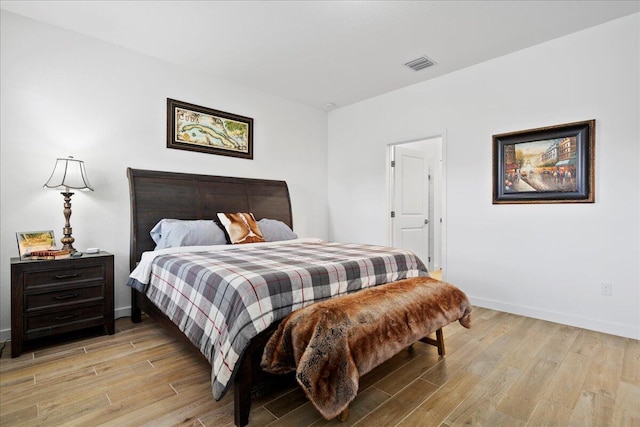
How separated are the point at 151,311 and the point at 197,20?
8.33ft

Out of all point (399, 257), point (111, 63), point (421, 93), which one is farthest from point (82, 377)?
point (421, 93)

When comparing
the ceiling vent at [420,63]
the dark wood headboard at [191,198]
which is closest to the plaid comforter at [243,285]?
the dark wood headboard at [191,198]

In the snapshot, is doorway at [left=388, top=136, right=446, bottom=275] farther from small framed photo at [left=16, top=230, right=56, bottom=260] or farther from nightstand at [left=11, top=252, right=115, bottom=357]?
small framed photo at [left=16, top=230, right=56, bottom=260]

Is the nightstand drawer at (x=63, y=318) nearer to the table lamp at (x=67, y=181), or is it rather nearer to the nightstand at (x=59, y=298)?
the nightstand at (x=59, y=298)

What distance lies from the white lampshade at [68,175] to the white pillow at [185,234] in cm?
70

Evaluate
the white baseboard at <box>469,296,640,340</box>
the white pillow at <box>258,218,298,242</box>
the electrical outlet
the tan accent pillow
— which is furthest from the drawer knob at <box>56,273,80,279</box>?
the electrical outlet

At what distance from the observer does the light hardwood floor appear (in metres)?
1.65

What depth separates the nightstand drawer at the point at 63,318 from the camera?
2414mm

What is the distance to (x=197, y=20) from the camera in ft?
9.16

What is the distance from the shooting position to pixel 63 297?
255 centimetres

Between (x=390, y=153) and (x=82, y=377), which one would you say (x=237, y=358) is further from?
(x=390, y=153)

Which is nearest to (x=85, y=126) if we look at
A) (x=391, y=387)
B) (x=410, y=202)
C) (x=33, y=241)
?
(x=33, y=241)

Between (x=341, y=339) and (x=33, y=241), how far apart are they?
8.98 ft

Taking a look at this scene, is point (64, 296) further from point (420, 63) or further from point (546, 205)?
point (546, 205)
